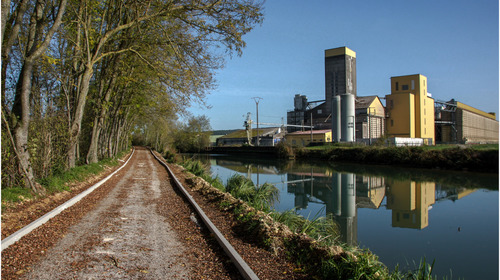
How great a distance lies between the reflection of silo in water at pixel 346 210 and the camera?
922cm

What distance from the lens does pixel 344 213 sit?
12.3 metres

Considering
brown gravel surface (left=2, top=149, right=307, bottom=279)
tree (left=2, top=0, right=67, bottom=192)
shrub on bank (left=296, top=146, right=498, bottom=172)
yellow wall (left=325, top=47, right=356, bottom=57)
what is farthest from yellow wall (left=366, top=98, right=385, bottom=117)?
brown gravel surface (left=2, top=149, right=307, bottom=279)

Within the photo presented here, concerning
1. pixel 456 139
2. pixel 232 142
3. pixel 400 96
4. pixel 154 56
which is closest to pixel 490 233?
pixel 154 56

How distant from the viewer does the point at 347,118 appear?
174 feet

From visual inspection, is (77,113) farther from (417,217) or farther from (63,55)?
(417,217)

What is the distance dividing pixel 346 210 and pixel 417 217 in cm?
230

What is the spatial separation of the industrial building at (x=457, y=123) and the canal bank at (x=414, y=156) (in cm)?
3990

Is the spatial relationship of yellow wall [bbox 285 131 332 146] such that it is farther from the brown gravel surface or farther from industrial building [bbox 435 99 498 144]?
the brown gravel surface

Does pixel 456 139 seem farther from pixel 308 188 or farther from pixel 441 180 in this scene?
pixel 308 188

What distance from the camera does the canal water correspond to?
7430 mm

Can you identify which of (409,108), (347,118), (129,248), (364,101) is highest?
(364,101)

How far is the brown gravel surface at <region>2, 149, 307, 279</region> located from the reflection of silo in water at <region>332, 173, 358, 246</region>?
127 inches

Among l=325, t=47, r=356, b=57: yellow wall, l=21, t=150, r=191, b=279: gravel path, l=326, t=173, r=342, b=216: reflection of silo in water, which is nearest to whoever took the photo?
l=21, t=150, r=191, b=279: gravel path

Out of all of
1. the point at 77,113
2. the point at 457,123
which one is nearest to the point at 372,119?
the point at 457,123
